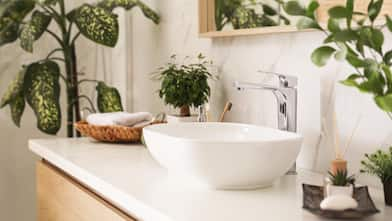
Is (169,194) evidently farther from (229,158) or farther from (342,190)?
(342,190)

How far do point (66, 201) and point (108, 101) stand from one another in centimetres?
94

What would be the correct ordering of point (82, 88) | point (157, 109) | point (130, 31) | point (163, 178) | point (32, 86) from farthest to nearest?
point (82, 88) < point (130, 31) < point (157, 109) < point (32, 86) < point (163, 178)

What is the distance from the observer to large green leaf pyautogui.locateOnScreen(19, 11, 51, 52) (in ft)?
8.48

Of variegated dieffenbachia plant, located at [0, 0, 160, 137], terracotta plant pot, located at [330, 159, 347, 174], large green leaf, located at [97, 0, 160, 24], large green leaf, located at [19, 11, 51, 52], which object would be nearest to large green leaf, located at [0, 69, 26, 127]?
variegated dieffenbachia plant, located at [0, 0, 160, 137]

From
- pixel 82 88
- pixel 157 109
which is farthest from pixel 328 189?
pixel 82 88

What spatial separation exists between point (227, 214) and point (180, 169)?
24 centimetres

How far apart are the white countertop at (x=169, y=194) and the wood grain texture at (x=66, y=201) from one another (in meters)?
0.03

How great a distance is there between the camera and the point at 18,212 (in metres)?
3.06

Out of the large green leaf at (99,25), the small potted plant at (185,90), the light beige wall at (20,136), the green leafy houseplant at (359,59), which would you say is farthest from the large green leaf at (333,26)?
the light beige wall at (20,136)

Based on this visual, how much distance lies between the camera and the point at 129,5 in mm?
2701

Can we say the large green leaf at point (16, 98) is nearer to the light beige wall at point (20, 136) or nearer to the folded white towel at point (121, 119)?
the light beige wall at point (20, 136)

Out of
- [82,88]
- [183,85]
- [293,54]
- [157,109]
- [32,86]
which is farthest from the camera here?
[82,88]

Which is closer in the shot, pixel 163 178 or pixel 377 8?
pixel 377 8

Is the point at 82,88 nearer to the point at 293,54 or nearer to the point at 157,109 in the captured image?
the point at 157,109
